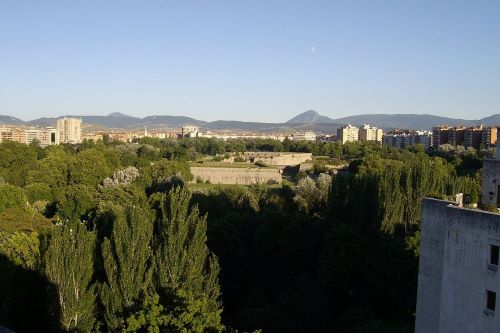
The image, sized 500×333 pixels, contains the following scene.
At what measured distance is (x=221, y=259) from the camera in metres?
25.1

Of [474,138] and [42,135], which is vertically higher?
[474,138]

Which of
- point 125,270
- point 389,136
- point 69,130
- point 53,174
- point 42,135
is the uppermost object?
point 389,136

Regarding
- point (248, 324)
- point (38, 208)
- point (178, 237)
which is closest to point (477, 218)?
point (178, 237)

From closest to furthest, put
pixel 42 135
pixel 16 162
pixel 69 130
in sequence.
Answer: pixel 16 162, pixel 42 135, pixel 69 130

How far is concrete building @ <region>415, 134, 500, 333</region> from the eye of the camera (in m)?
12.1

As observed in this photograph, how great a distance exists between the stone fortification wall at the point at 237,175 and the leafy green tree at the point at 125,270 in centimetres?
4033

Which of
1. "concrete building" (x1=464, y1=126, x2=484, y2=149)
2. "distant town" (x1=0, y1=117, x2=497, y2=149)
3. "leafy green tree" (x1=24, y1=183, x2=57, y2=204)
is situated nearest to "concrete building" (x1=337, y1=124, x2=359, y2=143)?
"distant town" (x1=0, y1=117, x2=497, y2=149)

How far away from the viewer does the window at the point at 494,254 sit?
39.2 feet

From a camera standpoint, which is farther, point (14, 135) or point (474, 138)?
point (14, 135)

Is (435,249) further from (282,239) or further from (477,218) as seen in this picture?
(282,239)

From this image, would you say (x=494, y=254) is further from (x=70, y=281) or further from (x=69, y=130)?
(x=69, y=130)

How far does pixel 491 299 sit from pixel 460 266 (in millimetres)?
1047

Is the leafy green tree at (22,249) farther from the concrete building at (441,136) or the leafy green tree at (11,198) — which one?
the concrete building at (441,136)

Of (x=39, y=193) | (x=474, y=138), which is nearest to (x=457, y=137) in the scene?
(x=474, y=138)
